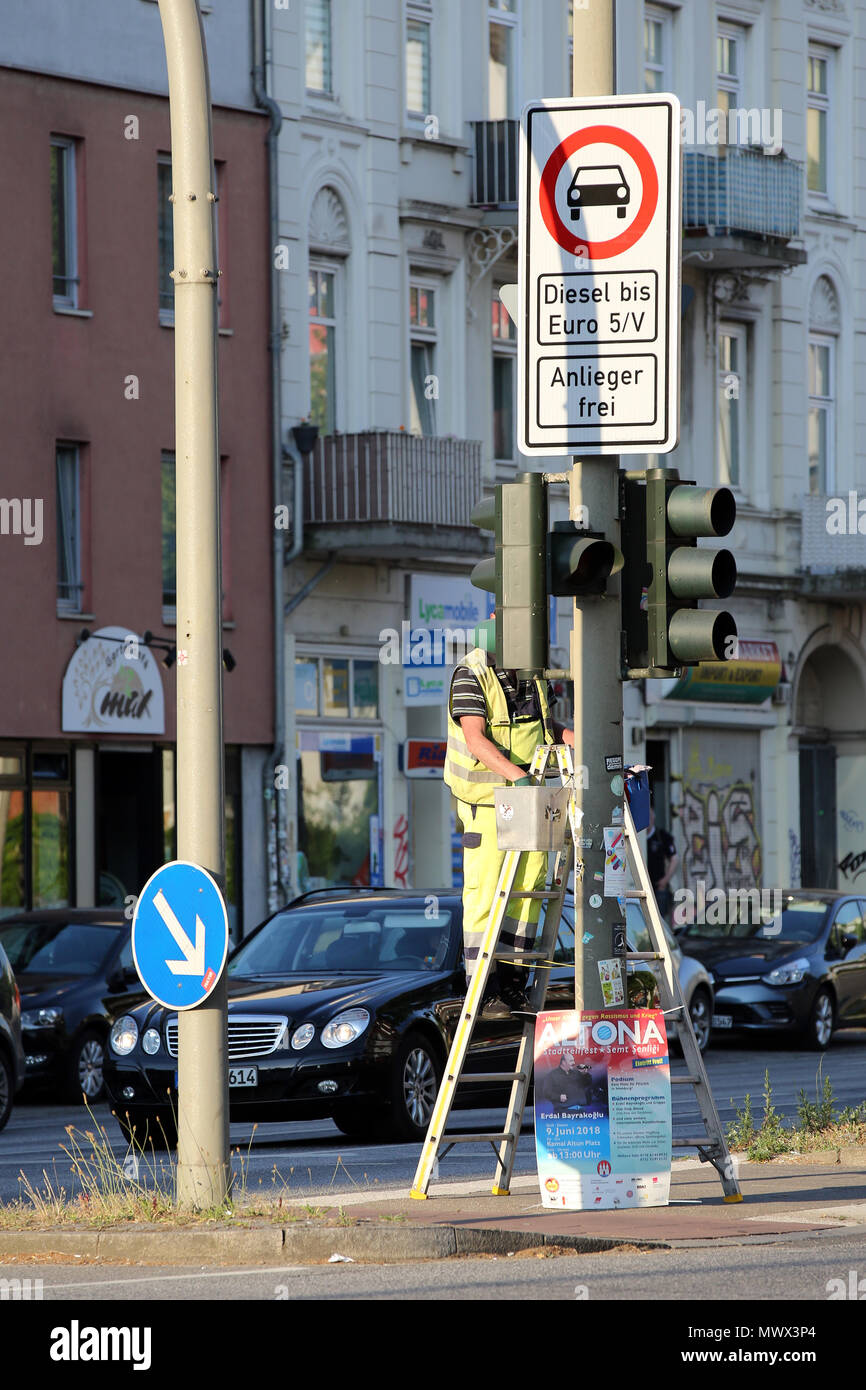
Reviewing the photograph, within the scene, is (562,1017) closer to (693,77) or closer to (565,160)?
(565,160)

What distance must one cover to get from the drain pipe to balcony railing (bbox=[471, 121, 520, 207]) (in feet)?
11.0

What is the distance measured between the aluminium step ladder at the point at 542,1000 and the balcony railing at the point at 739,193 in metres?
26.3

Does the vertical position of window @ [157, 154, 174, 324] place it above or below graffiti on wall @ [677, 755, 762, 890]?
above

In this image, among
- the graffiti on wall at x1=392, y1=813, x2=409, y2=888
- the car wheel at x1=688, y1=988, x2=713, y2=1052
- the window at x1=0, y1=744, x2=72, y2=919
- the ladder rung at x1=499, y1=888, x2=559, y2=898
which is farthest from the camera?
the graffiti on wall at x1=392, y1=813, x2=409, y2=888

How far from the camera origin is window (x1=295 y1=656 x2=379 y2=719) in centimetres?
3209

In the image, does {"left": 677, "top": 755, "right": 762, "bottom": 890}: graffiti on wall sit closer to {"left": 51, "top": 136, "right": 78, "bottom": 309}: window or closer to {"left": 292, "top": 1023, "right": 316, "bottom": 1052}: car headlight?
{"left": 51, "top": 136, "right": 78, "bottom": 309}: window

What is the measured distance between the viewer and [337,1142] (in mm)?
15656

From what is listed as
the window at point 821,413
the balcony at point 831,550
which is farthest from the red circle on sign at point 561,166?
the window at point 821,413

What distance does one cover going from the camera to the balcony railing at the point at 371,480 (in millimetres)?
31578

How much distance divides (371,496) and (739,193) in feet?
26.9

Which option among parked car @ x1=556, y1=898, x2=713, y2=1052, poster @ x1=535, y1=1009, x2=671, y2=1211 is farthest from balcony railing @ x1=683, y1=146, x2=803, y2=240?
poster @ x1=535, y1=1009, x2=671, y2=1211

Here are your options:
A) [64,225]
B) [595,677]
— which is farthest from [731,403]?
[595,677]

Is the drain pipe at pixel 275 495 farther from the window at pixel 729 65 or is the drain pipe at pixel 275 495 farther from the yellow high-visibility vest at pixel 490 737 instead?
the yellow high-visibility vest at pixel 490 737

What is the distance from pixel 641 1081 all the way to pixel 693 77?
3021 cm
